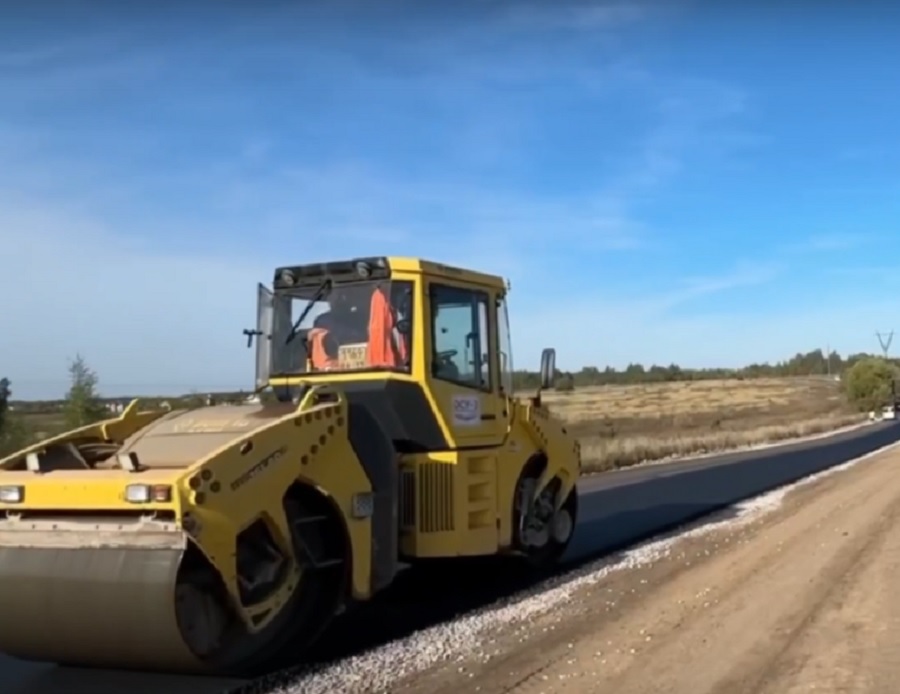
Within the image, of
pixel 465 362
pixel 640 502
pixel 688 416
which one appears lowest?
pixel 640 502

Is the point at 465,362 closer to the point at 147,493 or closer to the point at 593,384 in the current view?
the point at 147,493

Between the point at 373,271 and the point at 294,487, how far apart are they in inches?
89.0

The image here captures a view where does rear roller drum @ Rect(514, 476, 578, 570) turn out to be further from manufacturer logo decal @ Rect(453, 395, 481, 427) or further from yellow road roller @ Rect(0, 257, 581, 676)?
manufacturer logo decal @ Rect(453, 395, 481, 427)

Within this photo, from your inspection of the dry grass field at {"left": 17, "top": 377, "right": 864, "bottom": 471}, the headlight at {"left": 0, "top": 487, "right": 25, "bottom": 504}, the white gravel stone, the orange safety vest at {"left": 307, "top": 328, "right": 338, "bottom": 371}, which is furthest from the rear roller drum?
the headlight at {"left": 0, "top": 487, "right": 25, "bottom": 504}

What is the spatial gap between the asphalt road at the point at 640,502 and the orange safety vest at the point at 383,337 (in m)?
2.84

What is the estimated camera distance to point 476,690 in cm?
645

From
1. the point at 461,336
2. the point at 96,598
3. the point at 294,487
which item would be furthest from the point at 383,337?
the point at 96,598

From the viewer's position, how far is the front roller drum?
6066 mm

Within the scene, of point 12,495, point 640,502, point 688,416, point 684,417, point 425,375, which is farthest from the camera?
point 688,416

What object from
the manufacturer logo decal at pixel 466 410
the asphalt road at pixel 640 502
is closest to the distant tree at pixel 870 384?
the asphalt road at pixel 640 502

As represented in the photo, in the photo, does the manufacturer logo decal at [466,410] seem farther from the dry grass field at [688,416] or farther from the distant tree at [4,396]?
the distant tree at [4,396]

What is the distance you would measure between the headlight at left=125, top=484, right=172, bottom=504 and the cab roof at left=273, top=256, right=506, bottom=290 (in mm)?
3108

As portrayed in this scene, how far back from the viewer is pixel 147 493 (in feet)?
20.3

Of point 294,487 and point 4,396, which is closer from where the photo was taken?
point 294,487
